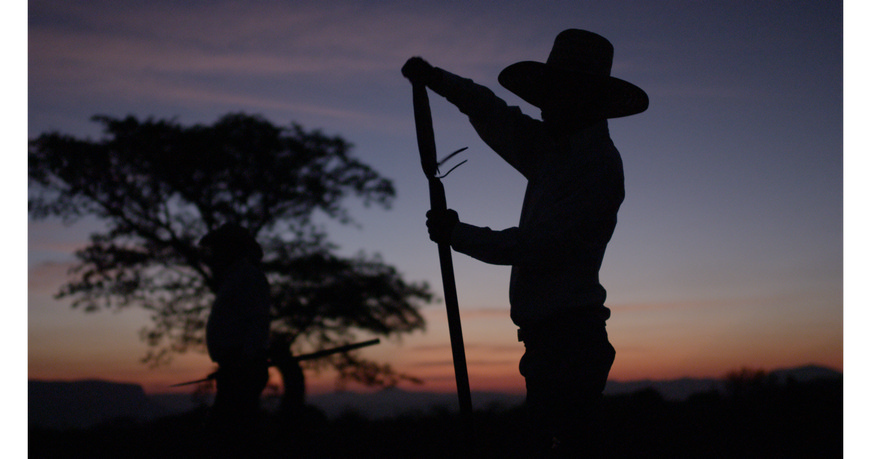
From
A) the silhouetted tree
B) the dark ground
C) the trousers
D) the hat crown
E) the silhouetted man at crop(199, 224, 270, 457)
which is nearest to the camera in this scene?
the trousers

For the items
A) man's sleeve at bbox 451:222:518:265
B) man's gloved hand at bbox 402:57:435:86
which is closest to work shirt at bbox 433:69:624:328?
man's sleeve at bbox 451:222:518:265

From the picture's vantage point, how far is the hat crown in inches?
111

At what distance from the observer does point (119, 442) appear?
21.9 feet

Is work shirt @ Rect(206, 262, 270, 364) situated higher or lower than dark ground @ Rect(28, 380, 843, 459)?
higher

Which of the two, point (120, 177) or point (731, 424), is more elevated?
point (120, 177)

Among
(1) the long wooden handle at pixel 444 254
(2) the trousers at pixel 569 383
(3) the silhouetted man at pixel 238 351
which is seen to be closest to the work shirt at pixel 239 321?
(3) the silhouetted man at pixel 238 351

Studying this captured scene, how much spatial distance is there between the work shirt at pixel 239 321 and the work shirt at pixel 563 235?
3224 mm

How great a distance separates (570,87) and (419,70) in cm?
63

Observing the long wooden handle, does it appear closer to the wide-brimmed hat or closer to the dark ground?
the wide-brimmed hat

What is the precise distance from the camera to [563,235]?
2.51m

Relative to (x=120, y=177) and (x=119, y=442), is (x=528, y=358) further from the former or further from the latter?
(x=120, y=177)
